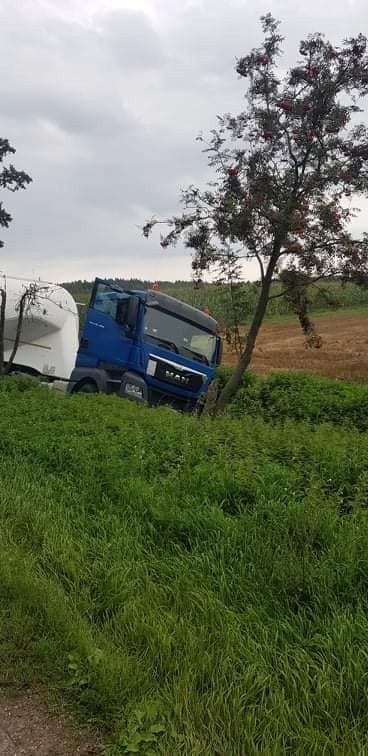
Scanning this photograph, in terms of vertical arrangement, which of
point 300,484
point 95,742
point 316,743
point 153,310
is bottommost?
point 95,742

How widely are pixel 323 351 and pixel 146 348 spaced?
13449mm

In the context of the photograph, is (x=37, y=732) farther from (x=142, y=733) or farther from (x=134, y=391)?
(x=134, y=391)

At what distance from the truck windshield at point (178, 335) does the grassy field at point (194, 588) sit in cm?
605

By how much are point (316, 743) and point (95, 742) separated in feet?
3.04

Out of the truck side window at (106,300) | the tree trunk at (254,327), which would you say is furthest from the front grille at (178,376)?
the truck side window at (106,300)

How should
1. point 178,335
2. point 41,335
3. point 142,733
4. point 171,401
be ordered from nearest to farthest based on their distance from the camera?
point 142,733, point 178,335, point 171,401, point 41,335

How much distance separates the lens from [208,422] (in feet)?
27.8

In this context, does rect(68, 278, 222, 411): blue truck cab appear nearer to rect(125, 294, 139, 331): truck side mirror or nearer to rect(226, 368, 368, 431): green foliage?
rect(125, 294, 139, 331): truck side mirror

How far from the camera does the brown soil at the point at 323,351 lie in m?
20.1

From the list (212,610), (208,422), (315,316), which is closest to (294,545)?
(212,610)

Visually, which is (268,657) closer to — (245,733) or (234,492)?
(245,733)

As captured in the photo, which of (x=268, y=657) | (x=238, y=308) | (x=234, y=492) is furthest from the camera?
(x=238, y=308)

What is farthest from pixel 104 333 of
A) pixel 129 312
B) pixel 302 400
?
pixel 302 400

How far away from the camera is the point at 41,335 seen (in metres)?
16.3
